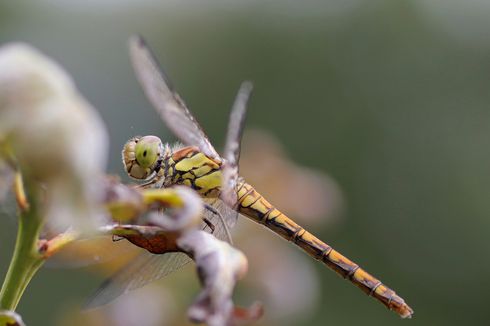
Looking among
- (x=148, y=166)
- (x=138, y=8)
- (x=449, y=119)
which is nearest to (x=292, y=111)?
(x=449, y=119)

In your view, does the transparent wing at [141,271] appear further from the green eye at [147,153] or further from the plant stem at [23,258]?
the plant stem at [23,258]

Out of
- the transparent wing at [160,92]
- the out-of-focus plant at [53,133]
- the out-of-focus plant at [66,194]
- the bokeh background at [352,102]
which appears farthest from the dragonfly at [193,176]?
the bokeh background at [352,102]

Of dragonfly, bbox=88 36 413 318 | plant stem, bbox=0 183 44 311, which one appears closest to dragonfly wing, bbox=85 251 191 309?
dragonfly, bbox=88 36 413 318

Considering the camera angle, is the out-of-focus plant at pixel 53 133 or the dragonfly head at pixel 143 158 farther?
the dragonfly head at pixel 143 158

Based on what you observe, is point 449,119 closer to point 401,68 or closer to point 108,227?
point 401,68

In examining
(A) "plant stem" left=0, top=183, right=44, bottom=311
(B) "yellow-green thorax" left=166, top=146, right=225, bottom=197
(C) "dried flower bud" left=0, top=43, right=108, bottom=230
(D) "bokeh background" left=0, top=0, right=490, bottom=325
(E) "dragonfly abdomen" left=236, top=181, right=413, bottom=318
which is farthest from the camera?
(D) "bokeh background" left=0, top=0, right=490, bottom=325

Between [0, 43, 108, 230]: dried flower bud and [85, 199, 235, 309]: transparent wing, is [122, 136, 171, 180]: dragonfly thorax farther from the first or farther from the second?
[0, 43, 108, 230]: dried flower bud

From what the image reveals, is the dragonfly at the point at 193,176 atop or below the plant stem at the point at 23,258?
atop

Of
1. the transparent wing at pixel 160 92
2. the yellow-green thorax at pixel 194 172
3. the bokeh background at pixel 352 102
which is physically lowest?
the yellow-green thorax at pixel 194 172

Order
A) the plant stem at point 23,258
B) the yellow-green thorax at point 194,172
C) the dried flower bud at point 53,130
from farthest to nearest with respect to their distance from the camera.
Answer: the yellow-green thorax at point 194,172
the plant stem at point 23,258
the dried flower bud at point 53,130
